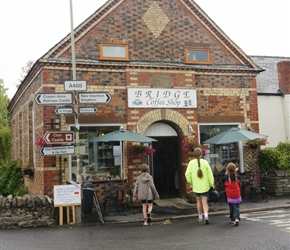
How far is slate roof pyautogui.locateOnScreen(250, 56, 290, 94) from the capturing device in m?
20.1

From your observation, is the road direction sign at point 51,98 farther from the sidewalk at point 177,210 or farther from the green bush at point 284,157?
the green bush at point 284,157

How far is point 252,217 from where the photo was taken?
10172 millimetres

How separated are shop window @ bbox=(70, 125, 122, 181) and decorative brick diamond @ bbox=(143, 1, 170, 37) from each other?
401 centimetres

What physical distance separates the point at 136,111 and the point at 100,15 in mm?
3660

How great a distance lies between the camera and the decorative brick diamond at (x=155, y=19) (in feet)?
45.8

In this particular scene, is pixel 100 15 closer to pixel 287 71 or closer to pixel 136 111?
pixel 136 111

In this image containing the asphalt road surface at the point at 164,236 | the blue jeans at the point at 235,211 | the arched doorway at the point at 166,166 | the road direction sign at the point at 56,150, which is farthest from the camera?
the arched doorway at the point at 166,166

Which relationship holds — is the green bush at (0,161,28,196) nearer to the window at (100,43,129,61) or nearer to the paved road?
the window at (100,43,129,61)

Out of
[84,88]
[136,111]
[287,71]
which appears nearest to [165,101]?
[136,111]

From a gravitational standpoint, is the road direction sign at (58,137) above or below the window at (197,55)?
below

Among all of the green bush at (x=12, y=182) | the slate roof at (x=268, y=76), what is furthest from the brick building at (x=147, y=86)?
the slate roof at (x=268, y=76)

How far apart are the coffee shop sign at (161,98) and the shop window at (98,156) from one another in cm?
120

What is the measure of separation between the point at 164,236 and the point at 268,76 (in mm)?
15241

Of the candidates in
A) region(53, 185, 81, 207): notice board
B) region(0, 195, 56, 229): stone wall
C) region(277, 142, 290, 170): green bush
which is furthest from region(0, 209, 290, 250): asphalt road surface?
region(277, 142, 290, 170): green bush
